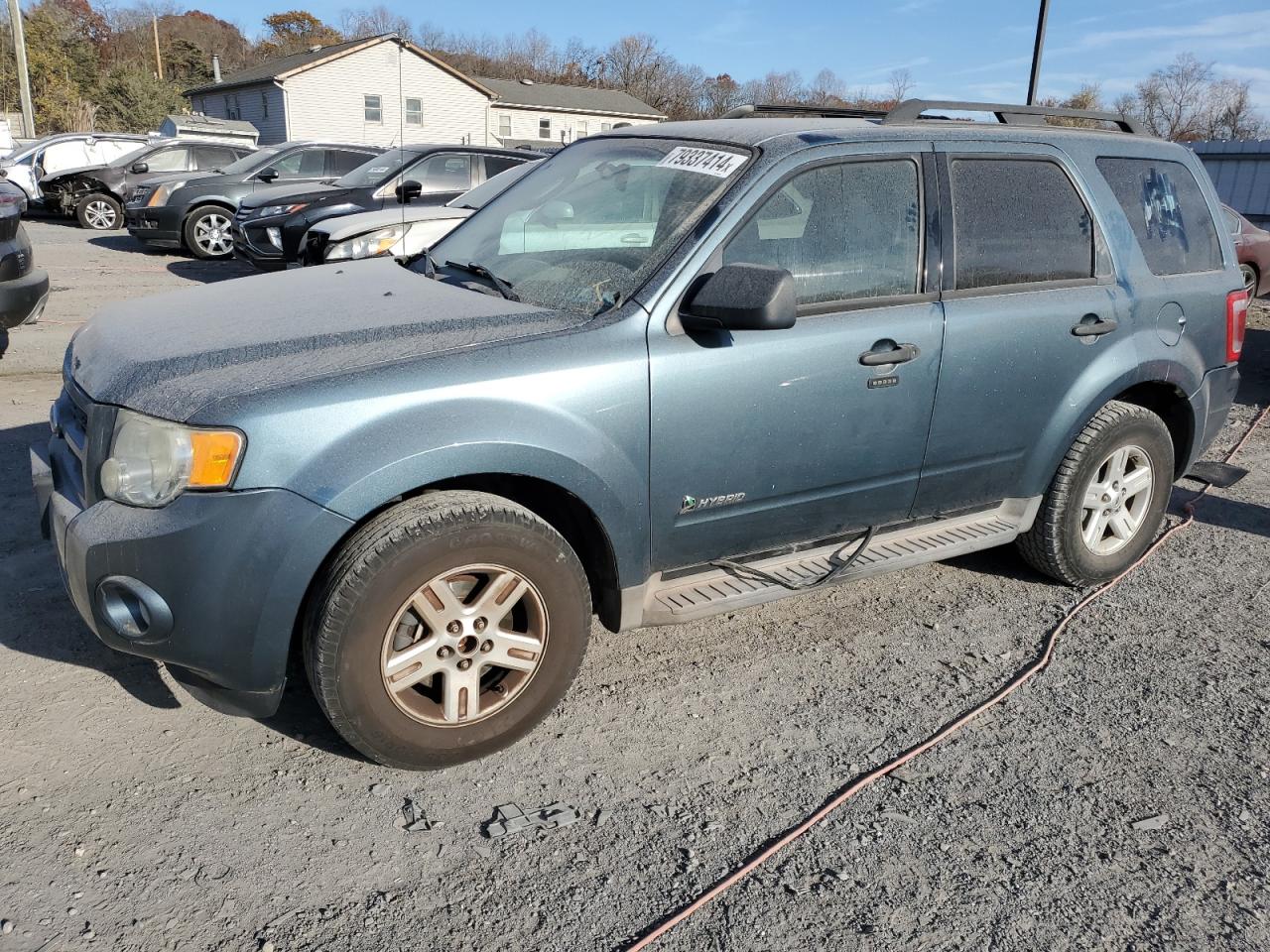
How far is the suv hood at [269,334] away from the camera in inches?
108

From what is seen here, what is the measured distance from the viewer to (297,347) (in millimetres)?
2891

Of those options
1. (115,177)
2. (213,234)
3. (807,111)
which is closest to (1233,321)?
(807,111)

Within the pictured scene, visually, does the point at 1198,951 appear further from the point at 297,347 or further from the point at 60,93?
the point at 60,93

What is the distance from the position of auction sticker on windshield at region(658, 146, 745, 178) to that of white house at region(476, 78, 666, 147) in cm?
4800

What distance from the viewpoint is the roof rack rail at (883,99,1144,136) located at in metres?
3.94

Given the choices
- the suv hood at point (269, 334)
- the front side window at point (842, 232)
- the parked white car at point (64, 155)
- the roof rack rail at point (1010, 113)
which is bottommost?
the suv hood at point (269, 334)

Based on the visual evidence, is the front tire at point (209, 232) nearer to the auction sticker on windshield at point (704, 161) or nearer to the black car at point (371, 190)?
the black car at point (371, 190)

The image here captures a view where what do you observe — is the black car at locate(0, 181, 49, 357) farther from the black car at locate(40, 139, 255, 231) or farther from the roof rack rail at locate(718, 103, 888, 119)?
the black car at locate(40, 139, 255, 231)

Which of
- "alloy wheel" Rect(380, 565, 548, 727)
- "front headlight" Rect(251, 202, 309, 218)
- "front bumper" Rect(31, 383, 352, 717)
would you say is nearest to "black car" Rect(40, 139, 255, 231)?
"front headlight" Rect(251, 202, 309, 218)

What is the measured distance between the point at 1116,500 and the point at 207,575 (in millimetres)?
3688

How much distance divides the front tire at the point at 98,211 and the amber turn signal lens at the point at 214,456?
19.0m

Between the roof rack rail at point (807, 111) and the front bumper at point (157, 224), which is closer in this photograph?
the roof rack rail at point (807, 111)

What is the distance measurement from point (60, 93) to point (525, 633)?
53034 mm

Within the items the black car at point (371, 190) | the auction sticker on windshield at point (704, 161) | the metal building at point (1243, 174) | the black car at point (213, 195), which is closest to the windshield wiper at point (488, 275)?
the auction sticker on windshield at point (704, 161)
